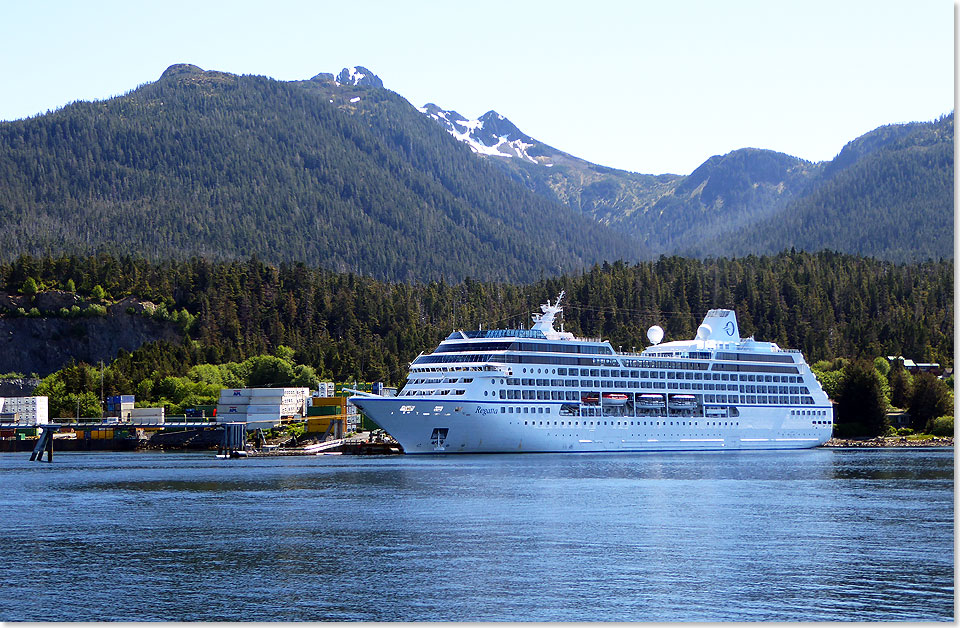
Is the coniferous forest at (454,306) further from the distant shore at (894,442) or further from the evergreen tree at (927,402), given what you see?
the distant shore at (894,442)

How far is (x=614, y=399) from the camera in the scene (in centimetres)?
10331

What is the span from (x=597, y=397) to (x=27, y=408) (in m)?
75.6

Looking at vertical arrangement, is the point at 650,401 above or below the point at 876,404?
above

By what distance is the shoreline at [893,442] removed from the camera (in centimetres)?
11507

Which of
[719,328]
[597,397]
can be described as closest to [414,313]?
[719,328]

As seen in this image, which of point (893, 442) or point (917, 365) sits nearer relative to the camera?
point (893, 442)

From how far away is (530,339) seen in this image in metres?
Answer: 98.6

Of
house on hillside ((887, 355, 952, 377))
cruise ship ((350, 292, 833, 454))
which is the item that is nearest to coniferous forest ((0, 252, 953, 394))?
house on hillside ((887, 355, 952, 377))

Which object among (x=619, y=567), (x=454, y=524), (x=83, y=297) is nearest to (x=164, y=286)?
(x=83, y=297)

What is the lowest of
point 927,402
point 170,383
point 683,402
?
point 927,402

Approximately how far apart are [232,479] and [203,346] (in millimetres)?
100655

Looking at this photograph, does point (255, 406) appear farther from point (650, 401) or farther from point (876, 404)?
point (876, 404)

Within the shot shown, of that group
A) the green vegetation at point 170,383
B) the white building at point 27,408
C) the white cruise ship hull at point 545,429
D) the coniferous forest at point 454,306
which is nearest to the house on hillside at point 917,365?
the coniferous forest at point 454,306

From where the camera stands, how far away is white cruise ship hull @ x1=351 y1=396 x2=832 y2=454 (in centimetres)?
9338
